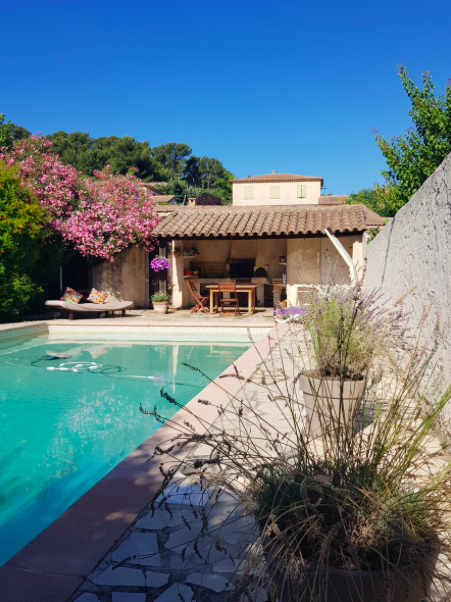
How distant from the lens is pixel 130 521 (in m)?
2.38

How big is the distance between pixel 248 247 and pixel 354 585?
53.0ft

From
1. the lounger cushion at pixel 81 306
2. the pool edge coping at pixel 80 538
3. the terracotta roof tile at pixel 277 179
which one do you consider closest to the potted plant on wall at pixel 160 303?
the lounger cushion at pixel 81 306

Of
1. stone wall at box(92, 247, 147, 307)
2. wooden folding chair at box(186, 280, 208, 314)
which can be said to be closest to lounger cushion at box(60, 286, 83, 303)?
stone wall at box(92, 247, 147, 307)

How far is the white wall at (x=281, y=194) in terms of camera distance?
116 feet

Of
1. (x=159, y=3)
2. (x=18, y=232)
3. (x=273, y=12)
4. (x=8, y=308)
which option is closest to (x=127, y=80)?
(x=159, y=3)

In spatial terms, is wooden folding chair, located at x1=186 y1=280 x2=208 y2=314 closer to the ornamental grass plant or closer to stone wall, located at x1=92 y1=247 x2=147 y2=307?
stone wall, located at x1=92 y1=247 x2=147 y2=307

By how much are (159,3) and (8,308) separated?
9.16 metres

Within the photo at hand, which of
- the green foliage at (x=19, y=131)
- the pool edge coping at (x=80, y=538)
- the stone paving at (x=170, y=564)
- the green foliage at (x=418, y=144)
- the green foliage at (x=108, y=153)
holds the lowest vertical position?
the stone paving at (x=170, y=564)

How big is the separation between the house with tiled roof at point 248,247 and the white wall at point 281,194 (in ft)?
64.6

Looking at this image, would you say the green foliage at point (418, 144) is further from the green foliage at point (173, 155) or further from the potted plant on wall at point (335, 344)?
the green foliage at point (173, 155)

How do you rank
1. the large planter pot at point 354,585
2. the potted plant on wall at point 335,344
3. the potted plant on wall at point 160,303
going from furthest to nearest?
the potted plant on wall at point 160,303 < the potted plant on wall at point 335,344 < the large planter pot at point 354,585

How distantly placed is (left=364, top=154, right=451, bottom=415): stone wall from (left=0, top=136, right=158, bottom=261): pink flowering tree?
864cm

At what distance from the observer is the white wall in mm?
35406

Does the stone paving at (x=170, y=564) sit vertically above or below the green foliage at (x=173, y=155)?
below
